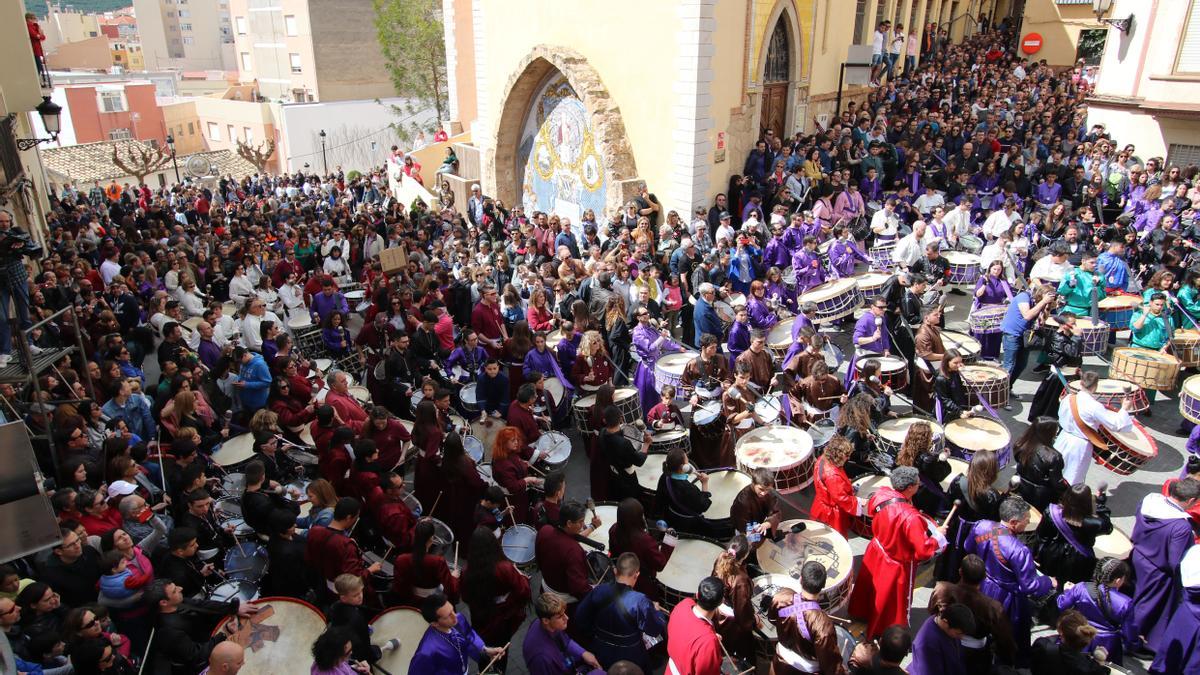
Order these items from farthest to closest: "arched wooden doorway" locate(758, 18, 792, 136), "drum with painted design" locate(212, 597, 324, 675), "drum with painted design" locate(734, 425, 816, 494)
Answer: "arched wooden doorway" locate(758, 18, 792, 136) < "drum with painted design" locate(734, 425, 816, 494) < "drum with painted design" locate(212, 597, 324, 675)

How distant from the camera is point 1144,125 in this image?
16.8 m

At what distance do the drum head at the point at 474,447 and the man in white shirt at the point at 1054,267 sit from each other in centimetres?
787

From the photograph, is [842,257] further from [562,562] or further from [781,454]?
[562,562]

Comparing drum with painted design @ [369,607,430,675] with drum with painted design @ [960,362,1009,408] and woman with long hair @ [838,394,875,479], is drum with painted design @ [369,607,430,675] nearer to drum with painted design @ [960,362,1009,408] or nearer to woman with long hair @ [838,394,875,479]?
woman with long hair @ [838,394,875,479]

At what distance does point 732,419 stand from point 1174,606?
370cm

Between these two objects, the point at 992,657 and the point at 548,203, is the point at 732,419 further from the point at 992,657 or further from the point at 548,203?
the point at 548,203

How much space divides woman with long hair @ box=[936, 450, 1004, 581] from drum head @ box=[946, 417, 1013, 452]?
1.06m

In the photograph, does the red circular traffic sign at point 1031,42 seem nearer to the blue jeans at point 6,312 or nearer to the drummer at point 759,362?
the drummer at point 759,362

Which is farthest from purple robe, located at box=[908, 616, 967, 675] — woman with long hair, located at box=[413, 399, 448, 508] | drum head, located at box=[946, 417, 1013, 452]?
woman with long hair, located at box=[413, 399, 448, 508]

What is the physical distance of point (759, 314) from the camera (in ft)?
32.5

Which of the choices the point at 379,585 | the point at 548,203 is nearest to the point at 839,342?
the point at 379,585

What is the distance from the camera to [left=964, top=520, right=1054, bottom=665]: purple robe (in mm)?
5320

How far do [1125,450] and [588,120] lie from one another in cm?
1410

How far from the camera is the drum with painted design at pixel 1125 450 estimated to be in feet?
22.1
